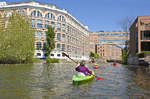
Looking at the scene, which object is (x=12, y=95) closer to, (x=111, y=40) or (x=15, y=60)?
(x=15, y=60)

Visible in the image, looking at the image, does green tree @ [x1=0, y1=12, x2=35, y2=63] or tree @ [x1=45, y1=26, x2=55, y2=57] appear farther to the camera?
tree @ [x1=45, y1=26, x2=55, y2=57]

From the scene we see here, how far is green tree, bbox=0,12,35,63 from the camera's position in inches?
1657

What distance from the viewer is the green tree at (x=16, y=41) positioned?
4210cm

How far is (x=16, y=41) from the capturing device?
42.7 meters

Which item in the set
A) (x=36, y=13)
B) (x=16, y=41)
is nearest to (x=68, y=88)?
(x=16, y=41)

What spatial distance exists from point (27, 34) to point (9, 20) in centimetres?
552

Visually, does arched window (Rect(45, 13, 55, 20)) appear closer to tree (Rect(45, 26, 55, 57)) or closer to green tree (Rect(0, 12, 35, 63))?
tree (Rect(45, 26, 55, 57))

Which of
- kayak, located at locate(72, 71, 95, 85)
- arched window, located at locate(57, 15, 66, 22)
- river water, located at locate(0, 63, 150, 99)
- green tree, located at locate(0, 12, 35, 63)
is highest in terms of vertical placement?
arched window, located at locate(57, 15, 66, 22)

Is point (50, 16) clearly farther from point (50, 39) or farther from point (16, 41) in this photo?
point (16, 41)

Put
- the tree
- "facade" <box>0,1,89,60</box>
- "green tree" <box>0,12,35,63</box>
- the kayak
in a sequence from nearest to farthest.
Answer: the kayak
"green tree" <box>0,12,35,63</box>
the tree
"facade" <box>0,1,89,60</box>

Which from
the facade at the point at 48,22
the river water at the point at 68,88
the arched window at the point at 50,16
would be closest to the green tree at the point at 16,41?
the facade at the point at 48,22

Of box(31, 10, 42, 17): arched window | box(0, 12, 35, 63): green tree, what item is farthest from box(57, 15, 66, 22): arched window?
box(0, 12, 35, 63): green tree

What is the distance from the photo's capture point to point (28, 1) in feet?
253

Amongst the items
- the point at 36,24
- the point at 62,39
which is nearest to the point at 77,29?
the point at 62,39
